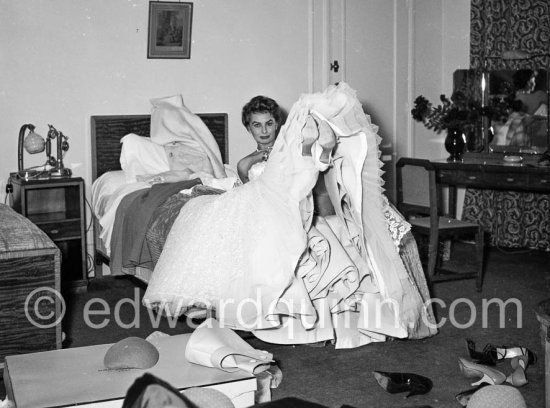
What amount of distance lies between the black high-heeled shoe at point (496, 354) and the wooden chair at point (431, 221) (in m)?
1.48

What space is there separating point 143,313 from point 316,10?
124 inches

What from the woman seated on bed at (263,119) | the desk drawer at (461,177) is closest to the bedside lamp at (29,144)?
the woman seated on bed at (263,119)

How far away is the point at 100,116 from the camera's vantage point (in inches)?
231

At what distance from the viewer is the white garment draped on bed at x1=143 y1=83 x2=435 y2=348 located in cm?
375

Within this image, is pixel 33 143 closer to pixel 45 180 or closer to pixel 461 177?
pixel 45 180

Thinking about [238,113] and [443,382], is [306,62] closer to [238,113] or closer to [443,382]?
[238,113]

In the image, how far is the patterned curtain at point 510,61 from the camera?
6.63 metres

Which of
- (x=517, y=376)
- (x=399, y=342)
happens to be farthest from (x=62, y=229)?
(x=517, y=376)

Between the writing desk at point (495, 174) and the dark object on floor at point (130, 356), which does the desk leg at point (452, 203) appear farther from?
the dark object on floor at point (130, 356)

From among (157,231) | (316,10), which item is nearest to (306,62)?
(316,10)

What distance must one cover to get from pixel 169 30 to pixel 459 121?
2.43 m

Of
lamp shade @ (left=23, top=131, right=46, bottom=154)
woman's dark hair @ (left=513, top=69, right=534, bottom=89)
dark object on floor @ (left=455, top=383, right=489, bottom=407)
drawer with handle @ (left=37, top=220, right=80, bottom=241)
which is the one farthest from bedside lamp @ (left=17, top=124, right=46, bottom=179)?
woman's dark hair @ (left=513, top=69, right=534, bottom=89)
